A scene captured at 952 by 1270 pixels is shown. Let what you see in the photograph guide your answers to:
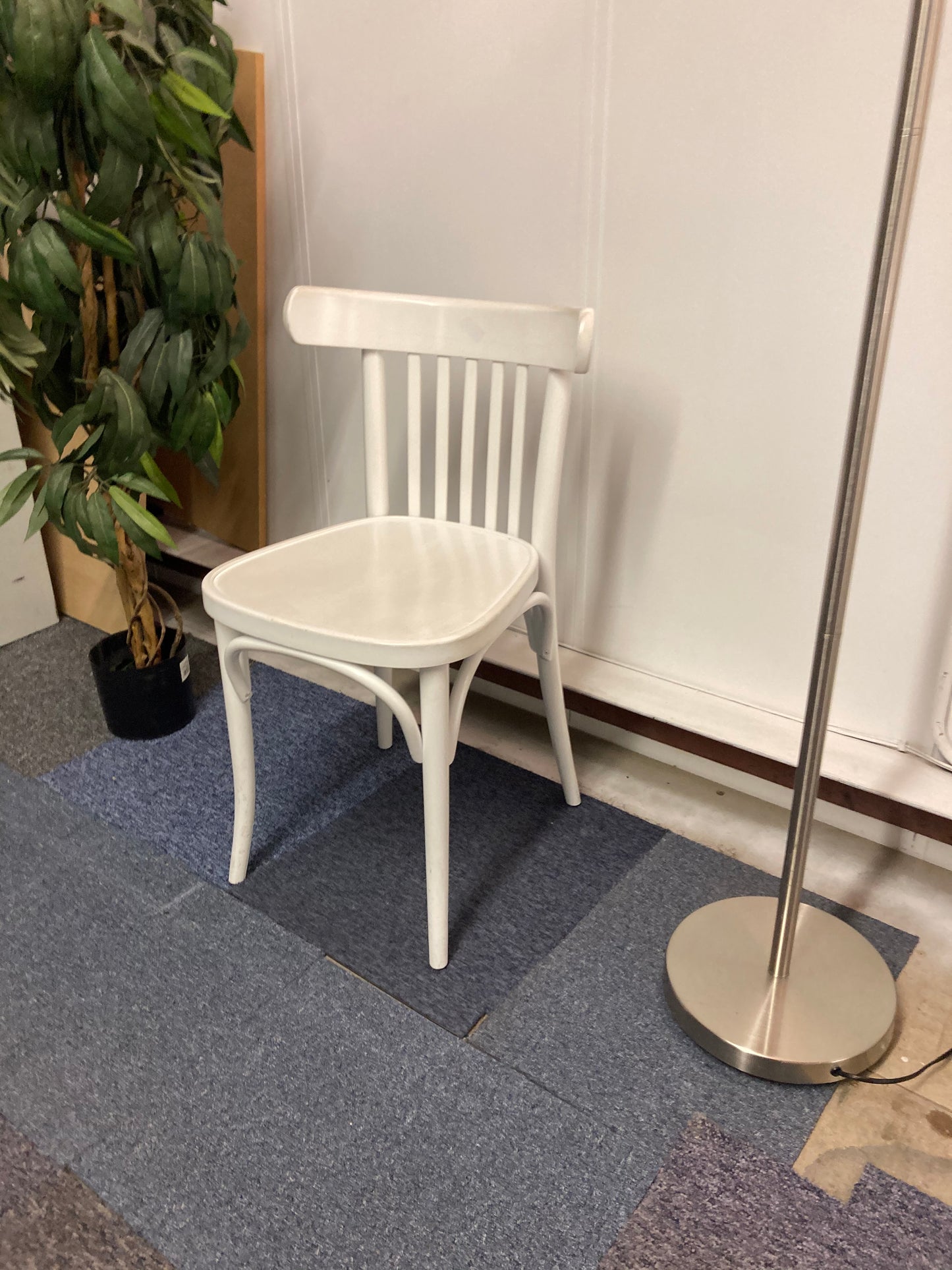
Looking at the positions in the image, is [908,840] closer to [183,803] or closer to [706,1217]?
[706,1217]

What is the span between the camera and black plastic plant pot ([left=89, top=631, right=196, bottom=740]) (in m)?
1.88

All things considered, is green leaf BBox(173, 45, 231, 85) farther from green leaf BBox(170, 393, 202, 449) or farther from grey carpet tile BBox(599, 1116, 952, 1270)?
grey carpet tile BBox(599, 1116, 952, 1270)

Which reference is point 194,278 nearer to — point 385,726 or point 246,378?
point 246,378

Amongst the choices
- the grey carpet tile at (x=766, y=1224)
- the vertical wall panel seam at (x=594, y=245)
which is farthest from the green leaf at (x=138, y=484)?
the grey carpet tile at (x=766, y=1224)

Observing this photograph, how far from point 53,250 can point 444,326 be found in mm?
602

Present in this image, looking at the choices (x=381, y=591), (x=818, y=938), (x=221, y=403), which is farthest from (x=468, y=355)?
(x=818, y=938)

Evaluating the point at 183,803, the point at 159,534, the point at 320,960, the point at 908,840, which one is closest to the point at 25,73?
the point at 159,534

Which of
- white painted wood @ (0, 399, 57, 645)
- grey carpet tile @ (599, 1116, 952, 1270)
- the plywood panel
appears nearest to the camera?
grey carpet tile @ (599, 1116, 952, 1270)

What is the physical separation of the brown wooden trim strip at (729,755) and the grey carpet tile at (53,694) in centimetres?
73

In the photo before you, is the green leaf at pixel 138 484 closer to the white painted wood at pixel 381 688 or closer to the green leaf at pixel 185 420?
the green leaf at pixel 185 420

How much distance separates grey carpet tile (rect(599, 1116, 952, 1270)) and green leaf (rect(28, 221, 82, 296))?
58.9 inches

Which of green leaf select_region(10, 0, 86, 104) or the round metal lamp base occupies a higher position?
green leaf select_region(10, 0, 86, 104)

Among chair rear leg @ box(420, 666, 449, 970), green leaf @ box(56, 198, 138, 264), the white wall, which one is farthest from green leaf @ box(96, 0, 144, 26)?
chair rear leg @ box(420, 666, 449, 970)

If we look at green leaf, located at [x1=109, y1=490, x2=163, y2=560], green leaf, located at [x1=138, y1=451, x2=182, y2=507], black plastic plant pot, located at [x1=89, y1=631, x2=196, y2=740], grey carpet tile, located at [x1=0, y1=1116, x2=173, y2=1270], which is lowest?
grey carpet tile, located at [x1=0, y1=1116, x2=173, y2=1270]
